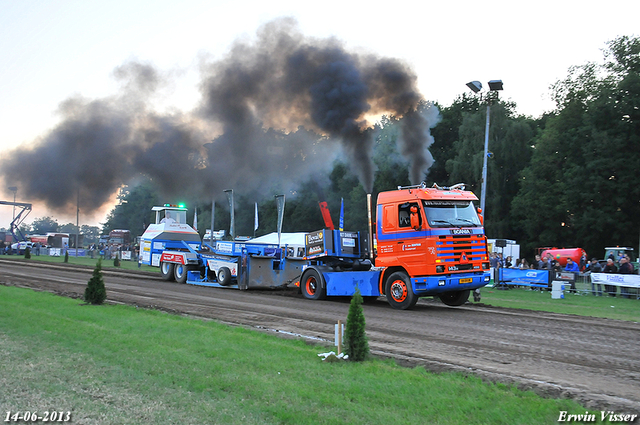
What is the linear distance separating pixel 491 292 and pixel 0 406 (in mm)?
23017

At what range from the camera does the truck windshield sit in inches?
568

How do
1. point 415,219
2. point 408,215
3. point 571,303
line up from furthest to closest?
1. point 571,303
2. point 408,215
3. point 415,219

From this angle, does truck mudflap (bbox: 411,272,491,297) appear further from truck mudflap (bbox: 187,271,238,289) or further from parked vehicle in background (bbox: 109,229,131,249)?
parked vehicle in background (bbox: 109,229,131,249)

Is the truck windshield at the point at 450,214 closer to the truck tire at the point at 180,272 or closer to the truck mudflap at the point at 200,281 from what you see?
the truck mudflap at the point at 200,281

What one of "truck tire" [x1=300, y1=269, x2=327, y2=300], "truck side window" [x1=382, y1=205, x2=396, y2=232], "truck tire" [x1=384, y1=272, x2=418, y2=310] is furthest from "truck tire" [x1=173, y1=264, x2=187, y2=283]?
"truck side window" [x1=382, y1=205, x2=396, y2=232]

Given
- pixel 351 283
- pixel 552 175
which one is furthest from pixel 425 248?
pixel 552 175

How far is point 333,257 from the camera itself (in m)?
18.3

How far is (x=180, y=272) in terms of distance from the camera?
25.4 metres

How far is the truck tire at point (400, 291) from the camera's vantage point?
48.4 feet

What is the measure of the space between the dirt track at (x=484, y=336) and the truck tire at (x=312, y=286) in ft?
1.69

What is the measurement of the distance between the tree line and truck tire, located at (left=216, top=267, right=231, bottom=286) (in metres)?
12.5

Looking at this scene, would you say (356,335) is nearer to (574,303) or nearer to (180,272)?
(574,303)

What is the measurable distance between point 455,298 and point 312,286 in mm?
4987

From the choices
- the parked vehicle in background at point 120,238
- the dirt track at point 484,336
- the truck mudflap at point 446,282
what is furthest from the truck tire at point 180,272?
the parked vehicle in background at point 120,238
